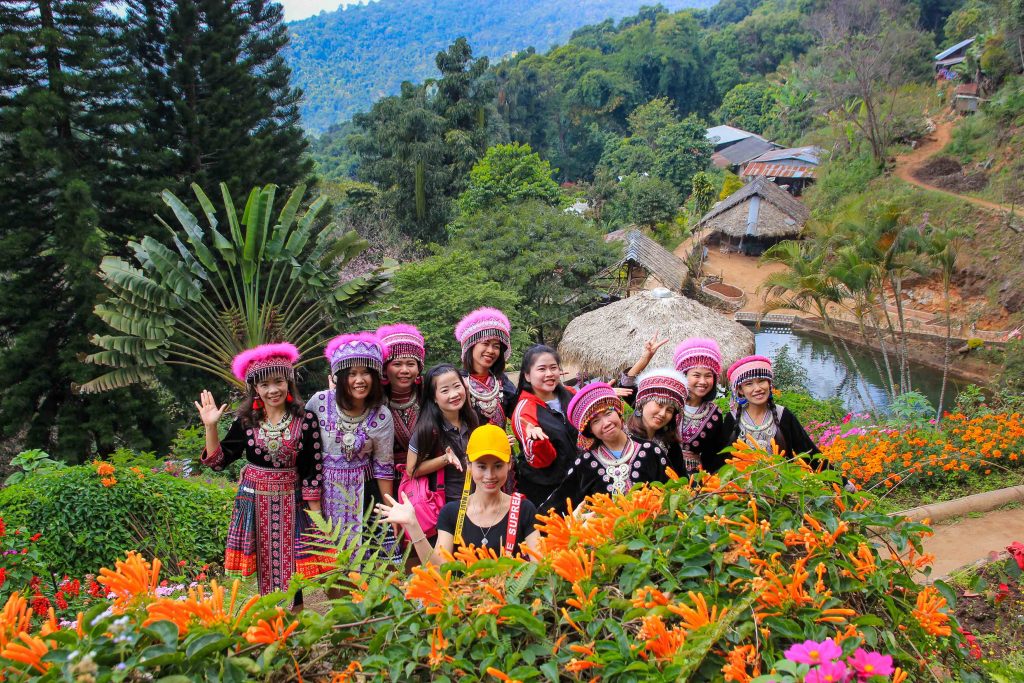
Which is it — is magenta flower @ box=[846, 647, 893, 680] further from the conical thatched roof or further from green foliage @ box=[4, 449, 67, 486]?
the conical thatched roof

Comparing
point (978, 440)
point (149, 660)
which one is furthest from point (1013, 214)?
point (149, 660)

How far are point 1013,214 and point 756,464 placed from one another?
19.8 meters

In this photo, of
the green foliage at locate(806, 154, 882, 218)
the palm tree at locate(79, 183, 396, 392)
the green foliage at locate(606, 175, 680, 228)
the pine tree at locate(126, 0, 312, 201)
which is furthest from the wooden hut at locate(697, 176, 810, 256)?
the palm tree at locate(79, 183, 396, 392)

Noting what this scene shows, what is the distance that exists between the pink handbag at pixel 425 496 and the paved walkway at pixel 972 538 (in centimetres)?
315

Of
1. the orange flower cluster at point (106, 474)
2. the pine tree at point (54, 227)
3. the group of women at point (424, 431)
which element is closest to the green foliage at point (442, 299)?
the pine tree at point (54, 227)

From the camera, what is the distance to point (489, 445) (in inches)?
94.5

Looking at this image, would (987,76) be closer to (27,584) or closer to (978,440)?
(978,440)

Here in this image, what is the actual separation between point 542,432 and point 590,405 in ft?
1.57

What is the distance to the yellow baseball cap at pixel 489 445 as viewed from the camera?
2393 mm

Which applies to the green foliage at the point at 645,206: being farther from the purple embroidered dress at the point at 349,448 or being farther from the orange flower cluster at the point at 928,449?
the purple embroidered dress at the point at 349,448

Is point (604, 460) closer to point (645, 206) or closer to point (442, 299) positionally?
point (442, 299)

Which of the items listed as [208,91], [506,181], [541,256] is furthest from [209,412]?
[506,181]

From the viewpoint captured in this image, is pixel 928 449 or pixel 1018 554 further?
pixel 928 449

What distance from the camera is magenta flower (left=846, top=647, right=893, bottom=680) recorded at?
118 centimetres
